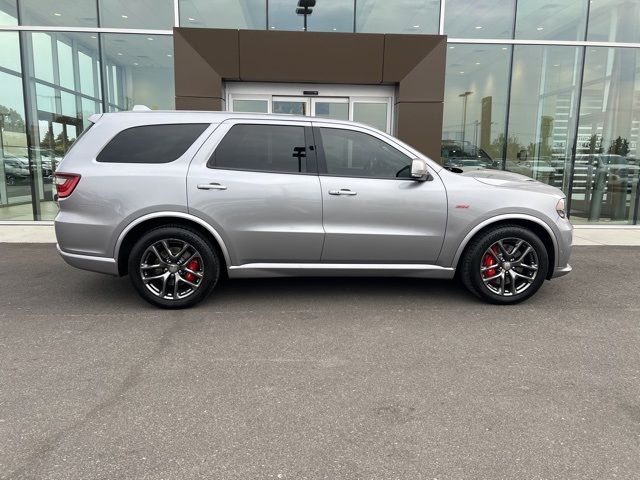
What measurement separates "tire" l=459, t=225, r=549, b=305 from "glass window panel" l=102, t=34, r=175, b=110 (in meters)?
7.60

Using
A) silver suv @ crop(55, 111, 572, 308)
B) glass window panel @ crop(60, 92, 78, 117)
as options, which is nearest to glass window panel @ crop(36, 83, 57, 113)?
glass window panel @ crop(60, 92, 78, 117)

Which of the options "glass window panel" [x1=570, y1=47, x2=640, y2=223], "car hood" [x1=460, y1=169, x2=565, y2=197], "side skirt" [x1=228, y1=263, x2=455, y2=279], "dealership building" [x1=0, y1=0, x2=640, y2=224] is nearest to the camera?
"side skirt" [x1=228, y1=263, x2=455, y2=279]

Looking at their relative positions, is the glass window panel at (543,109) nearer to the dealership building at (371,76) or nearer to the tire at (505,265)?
the dealership building at (371,76)

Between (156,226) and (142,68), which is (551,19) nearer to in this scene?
(142,68)

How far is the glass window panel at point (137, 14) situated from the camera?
9.96m

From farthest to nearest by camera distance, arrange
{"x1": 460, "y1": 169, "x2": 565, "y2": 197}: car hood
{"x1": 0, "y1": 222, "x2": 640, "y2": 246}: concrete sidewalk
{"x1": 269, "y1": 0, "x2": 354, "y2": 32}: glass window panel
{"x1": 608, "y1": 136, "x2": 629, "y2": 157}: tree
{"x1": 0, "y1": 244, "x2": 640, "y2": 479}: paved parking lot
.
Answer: {"x1": 608, "y1": 136, "x2": 629, "y2": 157}: tree, {"x1": 269, "y1": 0, "x2": 354, "y2": 32}: glass window panel, {"x1": 0, "y1": 222, "x2": 640, "y2": 246}: concrete sidewalk, {"x1": 460, "y1": 169, "x2": 565, "y2": 197}: car hood, {"x1": 0, "y1": 244, "x2": 640, "y2": 479}: paved parking lot

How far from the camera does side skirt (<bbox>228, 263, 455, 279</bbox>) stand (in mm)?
4891

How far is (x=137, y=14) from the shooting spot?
9.97 m

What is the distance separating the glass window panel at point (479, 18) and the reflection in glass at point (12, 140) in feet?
29.3

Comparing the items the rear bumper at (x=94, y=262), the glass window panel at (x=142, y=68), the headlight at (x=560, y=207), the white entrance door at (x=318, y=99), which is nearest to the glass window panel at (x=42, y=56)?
the glass window panel at (x=142, y=68)

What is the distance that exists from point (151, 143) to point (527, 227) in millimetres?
3910

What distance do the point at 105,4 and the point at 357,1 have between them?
5166 mm

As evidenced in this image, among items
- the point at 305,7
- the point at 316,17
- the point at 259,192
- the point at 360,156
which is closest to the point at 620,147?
the point at 316,17

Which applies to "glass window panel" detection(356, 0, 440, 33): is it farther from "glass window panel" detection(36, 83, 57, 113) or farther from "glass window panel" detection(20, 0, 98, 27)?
"glass window panel" detection(36, 83, 57, 113)
